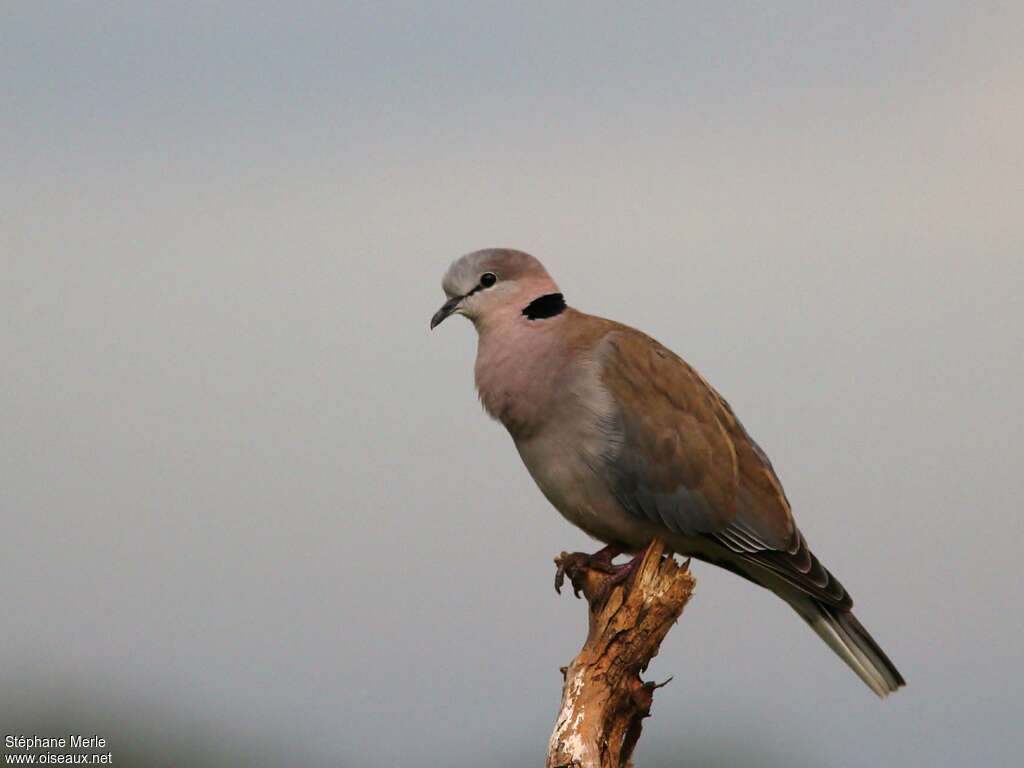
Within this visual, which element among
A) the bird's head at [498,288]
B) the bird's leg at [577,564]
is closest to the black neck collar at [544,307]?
the bird's head at [498,288]

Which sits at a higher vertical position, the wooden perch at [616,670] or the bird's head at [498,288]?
the bird's head at [498,288]

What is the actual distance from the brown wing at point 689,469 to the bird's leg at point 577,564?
303 mm

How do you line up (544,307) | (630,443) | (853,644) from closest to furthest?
(630,443), (853,644), (544,307)

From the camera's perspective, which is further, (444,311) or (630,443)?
(444,311)

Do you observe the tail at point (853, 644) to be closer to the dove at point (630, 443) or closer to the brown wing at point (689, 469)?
the dove at point (630, 443)

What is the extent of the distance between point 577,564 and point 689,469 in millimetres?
724

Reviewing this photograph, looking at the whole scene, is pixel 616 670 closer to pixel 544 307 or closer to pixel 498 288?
pixel 544 307

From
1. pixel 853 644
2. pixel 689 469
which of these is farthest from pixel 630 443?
pixel 853 644

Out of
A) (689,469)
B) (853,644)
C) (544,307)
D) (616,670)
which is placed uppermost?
(544,307)

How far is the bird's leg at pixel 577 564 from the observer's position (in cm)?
645

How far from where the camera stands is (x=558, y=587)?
21.5ft

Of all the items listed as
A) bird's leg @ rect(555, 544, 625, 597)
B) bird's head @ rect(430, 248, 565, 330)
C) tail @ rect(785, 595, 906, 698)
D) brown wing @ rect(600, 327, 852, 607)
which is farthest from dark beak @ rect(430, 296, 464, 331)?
tail @ rect(785, 595, 906, 698)

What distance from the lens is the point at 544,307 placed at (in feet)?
22.5

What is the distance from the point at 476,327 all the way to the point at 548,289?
43 centimetres
